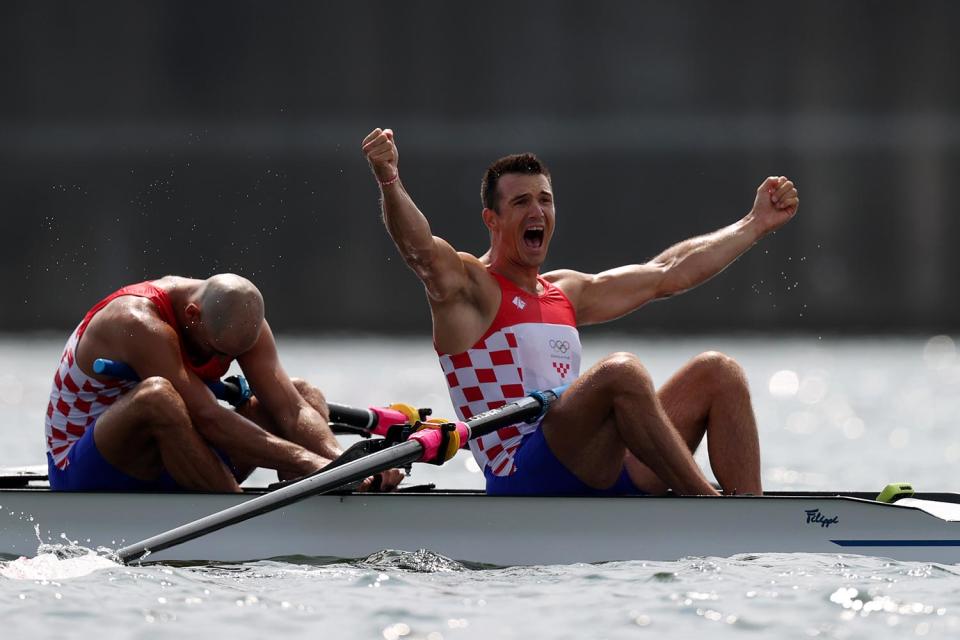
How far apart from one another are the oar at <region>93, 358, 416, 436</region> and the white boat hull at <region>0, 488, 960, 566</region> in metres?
0.60

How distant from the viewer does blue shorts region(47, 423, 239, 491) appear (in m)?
7.27

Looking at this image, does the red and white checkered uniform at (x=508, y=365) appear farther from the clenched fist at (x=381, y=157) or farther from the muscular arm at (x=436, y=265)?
the clenched fist at (x=381, y=157)

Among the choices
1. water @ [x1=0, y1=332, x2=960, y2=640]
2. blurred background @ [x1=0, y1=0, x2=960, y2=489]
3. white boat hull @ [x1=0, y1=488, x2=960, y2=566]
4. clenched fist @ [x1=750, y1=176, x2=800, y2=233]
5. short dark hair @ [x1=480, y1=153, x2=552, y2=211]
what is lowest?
water @ [x1=0, y1=332, x2=960, y2=640]

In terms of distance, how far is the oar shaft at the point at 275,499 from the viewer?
6656 mm

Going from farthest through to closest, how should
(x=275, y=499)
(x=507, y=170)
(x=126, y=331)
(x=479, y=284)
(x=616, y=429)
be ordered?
1. (x=507, y=170)
2. (x=479, y=284)
3. (x=126, y=331)
4. (x=616, y=429)
5. (x=275, y=499)

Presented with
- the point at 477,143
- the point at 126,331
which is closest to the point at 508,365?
the point at 126,331

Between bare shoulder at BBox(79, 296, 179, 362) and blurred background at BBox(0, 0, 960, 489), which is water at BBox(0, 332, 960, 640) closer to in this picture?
bare shoulder at BBox(79, 296, 179, 362)

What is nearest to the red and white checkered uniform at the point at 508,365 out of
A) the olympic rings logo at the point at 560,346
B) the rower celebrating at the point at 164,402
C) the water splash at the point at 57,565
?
the olympic rings logo at the point at 560,346

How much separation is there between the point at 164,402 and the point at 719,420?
102 inches

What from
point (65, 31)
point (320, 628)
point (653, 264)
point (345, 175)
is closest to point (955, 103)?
point (345, 175)

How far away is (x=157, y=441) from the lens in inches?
281

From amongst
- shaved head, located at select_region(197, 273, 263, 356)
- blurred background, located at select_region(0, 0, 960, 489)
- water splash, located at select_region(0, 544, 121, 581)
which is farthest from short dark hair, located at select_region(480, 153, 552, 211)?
blurred background, located at select_region(0, 0, 960, 489)

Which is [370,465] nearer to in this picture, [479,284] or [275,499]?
[275,499]

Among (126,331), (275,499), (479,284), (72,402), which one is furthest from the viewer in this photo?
(72,402)
